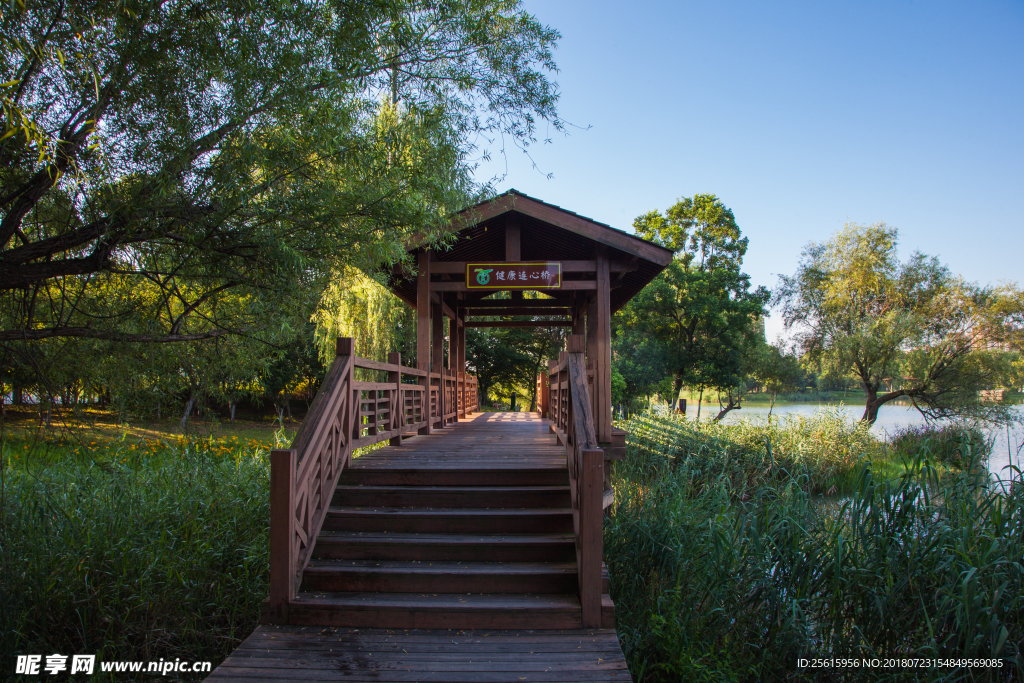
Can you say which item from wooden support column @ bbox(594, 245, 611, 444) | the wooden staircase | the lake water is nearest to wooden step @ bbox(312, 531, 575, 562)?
the wooden staircase

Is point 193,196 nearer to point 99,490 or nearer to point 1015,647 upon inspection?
point 99,490

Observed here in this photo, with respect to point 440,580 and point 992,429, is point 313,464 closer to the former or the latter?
point 440,580

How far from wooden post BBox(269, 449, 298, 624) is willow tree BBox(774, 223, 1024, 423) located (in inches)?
770

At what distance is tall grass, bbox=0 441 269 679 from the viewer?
3807mm

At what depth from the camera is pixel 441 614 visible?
338 centimetres

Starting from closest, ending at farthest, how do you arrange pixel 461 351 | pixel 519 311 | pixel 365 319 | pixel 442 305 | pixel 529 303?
1. pixel 442 305
2. pixel 529 303
3. pixel 519 311
4. pixel 461 351
5. pixel 365 319

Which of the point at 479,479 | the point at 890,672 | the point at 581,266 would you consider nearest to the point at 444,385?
the point at 581,266

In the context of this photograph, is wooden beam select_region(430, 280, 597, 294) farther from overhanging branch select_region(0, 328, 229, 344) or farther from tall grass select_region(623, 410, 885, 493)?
overhanging branch select_region(0, 328, 229, 344)

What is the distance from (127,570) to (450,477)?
2396 mm

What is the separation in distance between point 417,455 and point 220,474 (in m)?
2.18

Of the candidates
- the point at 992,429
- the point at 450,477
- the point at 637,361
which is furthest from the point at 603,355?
the point at 637,361

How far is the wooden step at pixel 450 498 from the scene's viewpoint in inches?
178

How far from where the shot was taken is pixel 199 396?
6270 millimetres

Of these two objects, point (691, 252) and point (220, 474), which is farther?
point (691, 252)
